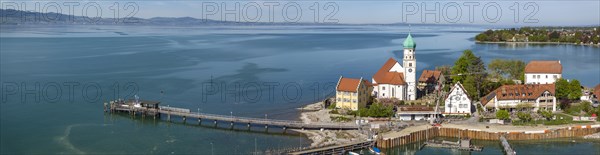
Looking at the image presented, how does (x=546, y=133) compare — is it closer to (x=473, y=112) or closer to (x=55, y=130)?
(x=473, y=112)

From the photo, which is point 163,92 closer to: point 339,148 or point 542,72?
point 339,148

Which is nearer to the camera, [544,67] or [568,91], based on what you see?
[568,91]

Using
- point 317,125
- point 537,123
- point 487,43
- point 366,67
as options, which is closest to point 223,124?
point 317,125

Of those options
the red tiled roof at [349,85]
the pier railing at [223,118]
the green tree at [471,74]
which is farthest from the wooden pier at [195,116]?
the green tree at [471,74]

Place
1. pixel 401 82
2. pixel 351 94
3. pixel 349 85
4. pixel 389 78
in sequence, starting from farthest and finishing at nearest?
1. pixel 389 78
2. pixel 401 82
3. pixel 349 85
4. pixel 351 94

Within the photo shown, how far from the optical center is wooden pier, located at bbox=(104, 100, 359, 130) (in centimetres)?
4306

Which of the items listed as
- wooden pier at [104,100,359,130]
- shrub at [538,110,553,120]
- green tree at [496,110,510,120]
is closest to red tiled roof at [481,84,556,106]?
shrub at [538,110,553,120]

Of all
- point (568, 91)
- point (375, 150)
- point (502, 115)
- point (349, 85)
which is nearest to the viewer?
point (375, 150)

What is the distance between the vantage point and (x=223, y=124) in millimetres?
46281

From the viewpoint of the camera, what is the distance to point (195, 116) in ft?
153

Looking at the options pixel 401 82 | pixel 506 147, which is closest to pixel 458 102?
pixel 401 82

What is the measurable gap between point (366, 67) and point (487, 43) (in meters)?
79.8

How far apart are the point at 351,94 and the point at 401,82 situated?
6163 mm

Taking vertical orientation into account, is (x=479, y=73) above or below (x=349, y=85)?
above
